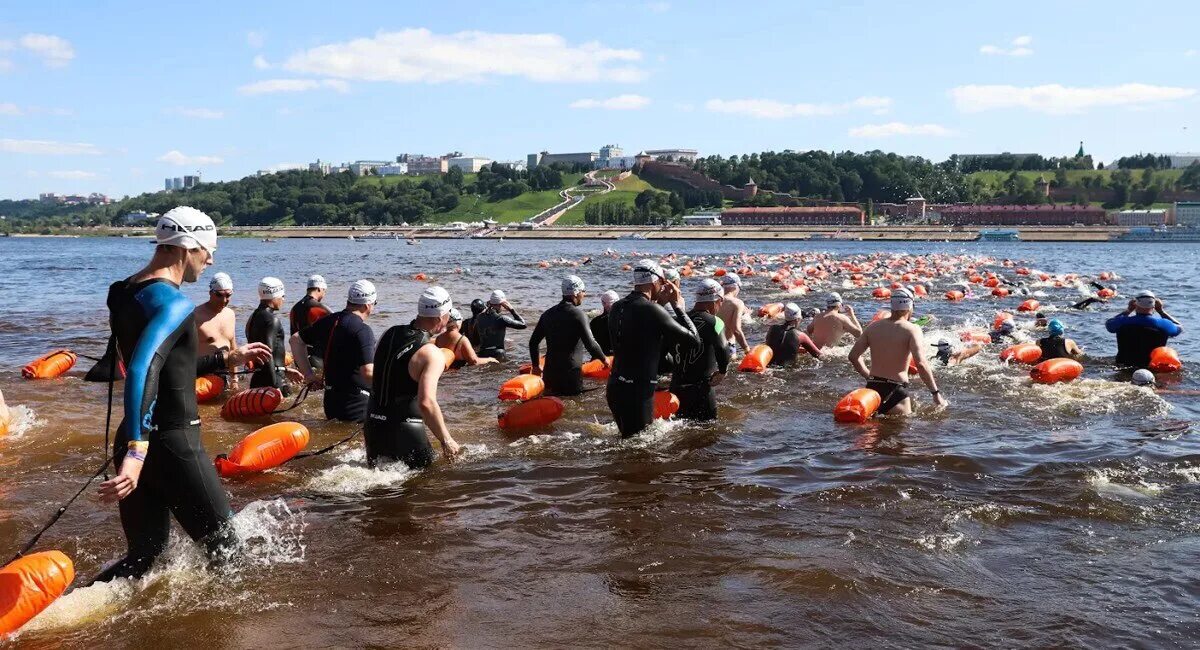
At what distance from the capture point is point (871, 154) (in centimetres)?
19312

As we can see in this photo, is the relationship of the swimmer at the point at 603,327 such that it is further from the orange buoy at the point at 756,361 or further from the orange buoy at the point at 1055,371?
the orange buoy at the point at 1055,371

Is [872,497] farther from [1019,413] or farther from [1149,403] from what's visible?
[1149,403]

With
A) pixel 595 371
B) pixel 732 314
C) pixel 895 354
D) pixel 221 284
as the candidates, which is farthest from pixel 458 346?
pixel 895 354

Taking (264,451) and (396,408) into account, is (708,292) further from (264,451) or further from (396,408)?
(264,451)

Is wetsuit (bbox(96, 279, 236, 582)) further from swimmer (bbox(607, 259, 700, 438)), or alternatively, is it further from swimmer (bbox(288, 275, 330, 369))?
swimmer (bbox(288, 275, 330, 369))

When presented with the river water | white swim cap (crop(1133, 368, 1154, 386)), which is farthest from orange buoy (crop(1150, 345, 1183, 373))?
the river water

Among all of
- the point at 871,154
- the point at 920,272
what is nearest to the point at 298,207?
the point at 871,154

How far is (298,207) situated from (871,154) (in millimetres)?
114631

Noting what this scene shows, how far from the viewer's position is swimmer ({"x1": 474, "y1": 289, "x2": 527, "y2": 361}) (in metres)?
14.5

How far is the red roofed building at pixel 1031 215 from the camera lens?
135125mm

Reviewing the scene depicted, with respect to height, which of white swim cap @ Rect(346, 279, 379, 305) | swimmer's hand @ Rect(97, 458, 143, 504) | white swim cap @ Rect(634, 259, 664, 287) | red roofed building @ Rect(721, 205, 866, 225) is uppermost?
red roofed building @ Rect(721, 205, 866, 225)

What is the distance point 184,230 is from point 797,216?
145 m

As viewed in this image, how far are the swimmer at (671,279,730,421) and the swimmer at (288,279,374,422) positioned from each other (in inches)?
110

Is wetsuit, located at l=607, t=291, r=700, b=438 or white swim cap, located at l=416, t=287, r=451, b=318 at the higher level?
white swim cap, located at l=416, t=287, r=451, b=318
